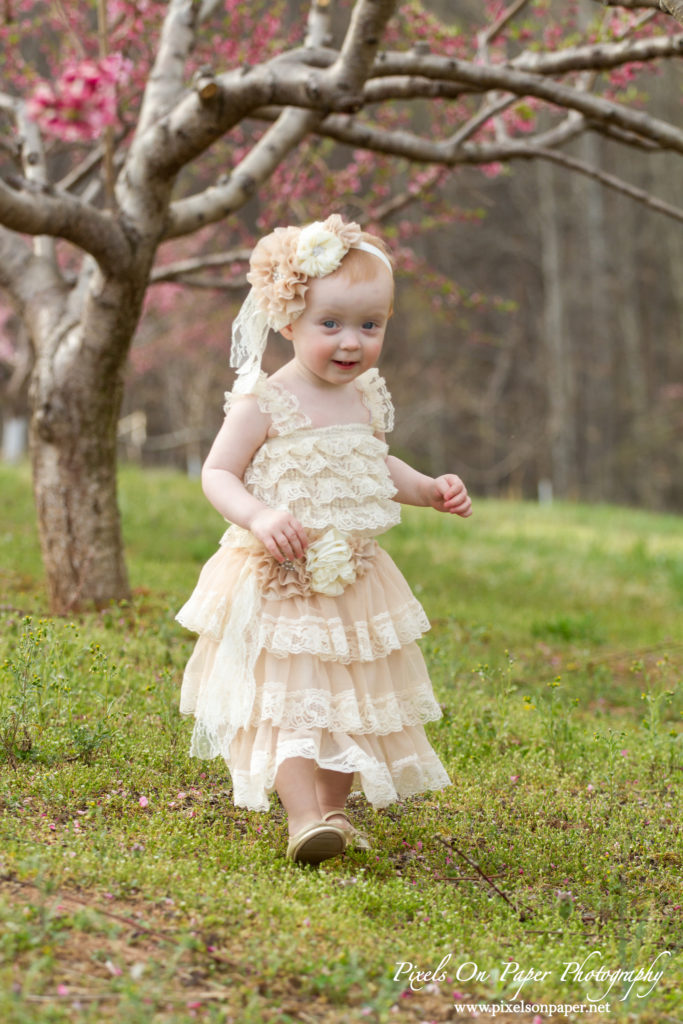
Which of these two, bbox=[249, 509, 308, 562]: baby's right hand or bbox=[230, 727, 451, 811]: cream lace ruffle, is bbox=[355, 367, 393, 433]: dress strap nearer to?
bbox=[249, 509, 308, 562]: baby's right hand

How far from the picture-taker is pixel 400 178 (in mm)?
24000

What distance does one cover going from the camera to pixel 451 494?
3.33 m

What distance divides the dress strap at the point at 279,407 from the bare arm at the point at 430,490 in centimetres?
39

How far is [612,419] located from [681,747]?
67.4ft

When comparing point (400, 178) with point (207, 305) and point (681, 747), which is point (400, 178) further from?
point (681, 747)

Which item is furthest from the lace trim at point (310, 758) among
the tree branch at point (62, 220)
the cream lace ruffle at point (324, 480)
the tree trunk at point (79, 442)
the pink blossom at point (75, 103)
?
the tree branch at point (62, 220)

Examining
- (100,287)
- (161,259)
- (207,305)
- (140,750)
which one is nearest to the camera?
(140,750)

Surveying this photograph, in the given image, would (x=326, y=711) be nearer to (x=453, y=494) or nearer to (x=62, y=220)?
(x=453, y=494)

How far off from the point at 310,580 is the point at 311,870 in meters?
0.82

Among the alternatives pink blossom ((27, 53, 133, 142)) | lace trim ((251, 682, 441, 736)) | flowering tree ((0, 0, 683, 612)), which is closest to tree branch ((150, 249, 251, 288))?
flowering tree ((0, 0, 683, 612))

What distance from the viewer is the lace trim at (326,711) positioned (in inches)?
117

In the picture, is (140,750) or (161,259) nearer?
(140,750)

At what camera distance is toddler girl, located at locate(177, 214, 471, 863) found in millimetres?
2988

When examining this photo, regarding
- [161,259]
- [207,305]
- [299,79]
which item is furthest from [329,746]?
[207,305]
